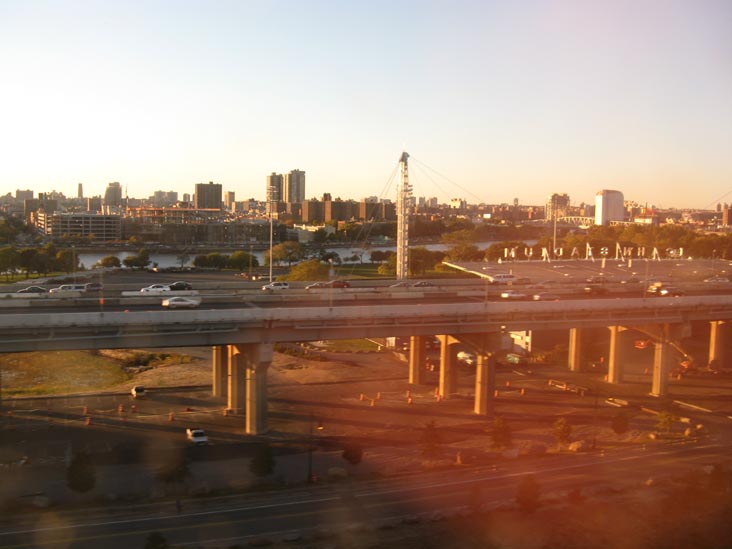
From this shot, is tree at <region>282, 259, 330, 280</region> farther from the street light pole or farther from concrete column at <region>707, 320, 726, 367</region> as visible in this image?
concrete column at <region>707, 320, 726, 367</region>

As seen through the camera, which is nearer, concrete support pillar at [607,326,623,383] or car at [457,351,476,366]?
concrete support pillar at [607,326,623,383]

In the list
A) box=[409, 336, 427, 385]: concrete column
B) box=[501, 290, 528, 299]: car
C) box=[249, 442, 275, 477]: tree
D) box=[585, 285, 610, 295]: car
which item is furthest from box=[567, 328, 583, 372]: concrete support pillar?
box=[249, 442, 275, 477]: tree

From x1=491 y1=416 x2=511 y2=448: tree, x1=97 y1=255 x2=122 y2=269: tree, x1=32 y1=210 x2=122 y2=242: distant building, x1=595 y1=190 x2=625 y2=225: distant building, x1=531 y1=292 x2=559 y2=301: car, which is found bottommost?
x1=491 y1=416 x2=511 y2=448: tree

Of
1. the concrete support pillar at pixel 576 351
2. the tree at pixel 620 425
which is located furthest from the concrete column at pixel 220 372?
the concrete support pillar at pixel 576 351

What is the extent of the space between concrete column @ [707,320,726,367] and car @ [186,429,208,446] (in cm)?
1226

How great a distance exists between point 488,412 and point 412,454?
2.57 metres

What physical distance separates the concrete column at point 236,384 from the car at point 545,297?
641cm

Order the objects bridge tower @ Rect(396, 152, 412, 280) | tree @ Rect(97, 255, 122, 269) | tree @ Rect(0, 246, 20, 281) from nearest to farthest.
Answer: bridge tower @ Rect(396, 152, 412, 280) < tree @ Rect(0, 246, 20, 281) < tree @ Rect(97, 255, 122, 269)

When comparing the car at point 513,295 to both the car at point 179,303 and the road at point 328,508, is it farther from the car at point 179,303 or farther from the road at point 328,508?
the car at point 179,303

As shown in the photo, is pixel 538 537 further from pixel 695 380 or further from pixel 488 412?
pixel 695 380

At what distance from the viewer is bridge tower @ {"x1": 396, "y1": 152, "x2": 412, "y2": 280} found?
2084 cm

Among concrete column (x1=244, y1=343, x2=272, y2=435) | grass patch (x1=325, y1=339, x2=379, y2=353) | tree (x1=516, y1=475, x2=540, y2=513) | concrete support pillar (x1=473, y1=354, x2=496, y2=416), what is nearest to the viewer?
tree (x1=516, y1=475, x2=540, y2=513)

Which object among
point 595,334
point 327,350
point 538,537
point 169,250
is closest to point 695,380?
point 595,334

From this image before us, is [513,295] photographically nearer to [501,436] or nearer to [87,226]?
[501,436]
